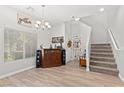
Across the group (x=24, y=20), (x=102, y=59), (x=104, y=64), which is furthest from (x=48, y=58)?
(x=104, y=64)

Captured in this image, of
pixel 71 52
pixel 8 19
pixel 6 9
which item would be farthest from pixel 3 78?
pixel 71 52

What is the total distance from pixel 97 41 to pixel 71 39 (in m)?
2.24

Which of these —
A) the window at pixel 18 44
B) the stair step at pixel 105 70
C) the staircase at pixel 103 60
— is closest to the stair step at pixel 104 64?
the staircase at pixel 103 60

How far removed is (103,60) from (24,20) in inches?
170

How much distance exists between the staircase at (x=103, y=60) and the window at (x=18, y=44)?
3.29 m

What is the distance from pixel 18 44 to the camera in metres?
6.11

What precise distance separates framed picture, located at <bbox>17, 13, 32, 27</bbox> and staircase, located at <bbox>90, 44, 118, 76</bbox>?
3.72 m

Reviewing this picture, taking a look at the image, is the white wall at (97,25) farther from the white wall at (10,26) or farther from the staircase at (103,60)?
the white wall at (10,26)

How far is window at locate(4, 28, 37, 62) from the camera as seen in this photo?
5379mm

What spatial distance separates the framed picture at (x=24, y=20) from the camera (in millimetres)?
6149

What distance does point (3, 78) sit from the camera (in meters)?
4.96

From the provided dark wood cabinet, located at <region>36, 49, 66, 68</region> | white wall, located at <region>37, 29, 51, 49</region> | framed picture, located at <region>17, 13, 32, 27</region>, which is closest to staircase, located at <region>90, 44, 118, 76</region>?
dark wood cabinet, located at <region>36, 49, 66, 68</region>

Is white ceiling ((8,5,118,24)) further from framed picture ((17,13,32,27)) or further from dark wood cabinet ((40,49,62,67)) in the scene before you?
dark wood cabinet ((40,49,62,67))

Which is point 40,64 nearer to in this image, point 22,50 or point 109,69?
point 22,50
